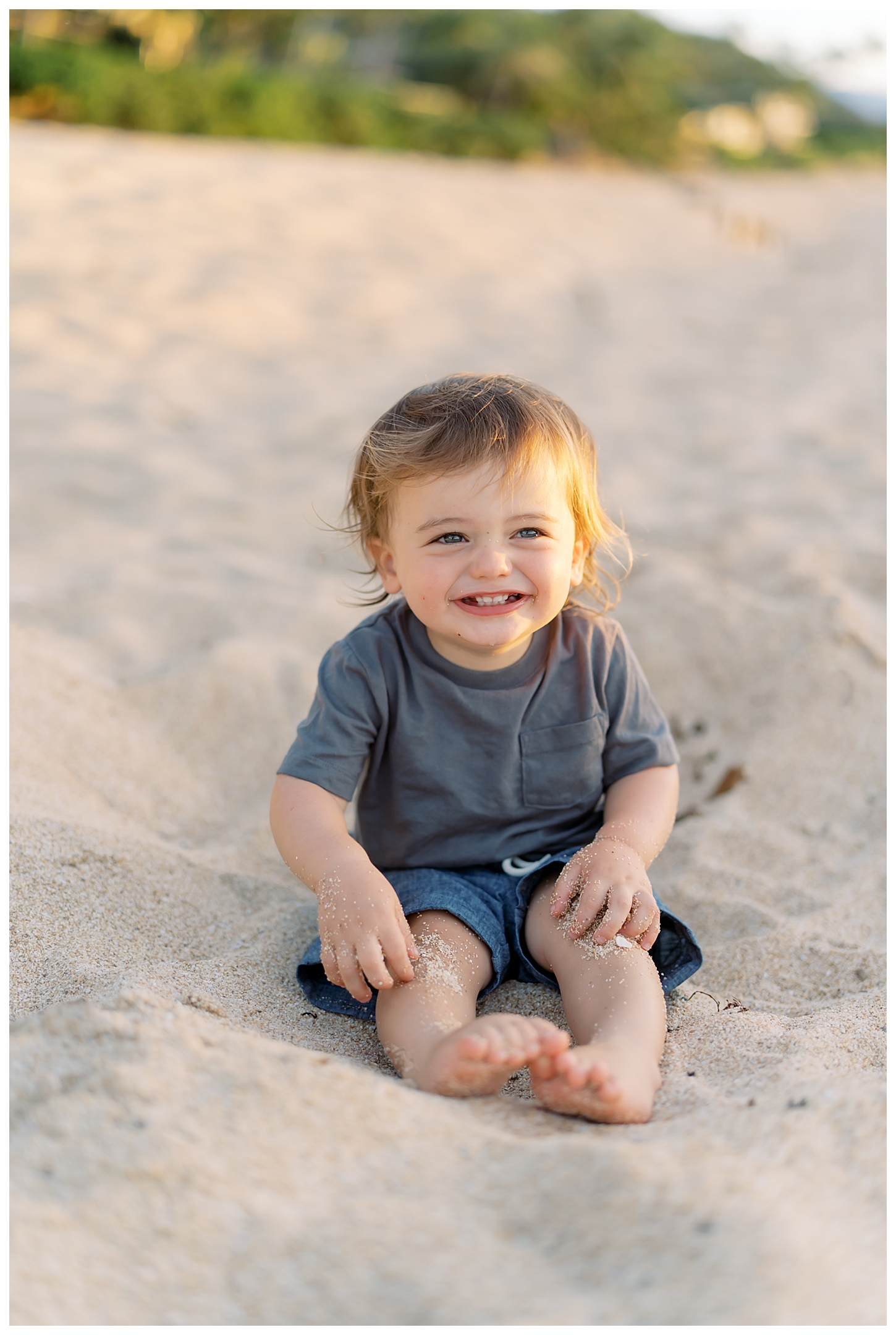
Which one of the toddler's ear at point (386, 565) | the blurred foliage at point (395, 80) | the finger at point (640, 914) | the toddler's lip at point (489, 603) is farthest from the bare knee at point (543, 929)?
the blurred foliage at point (395, 80)

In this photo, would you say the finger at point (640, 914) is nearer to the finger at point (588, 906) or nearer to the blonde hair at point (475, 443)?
the finger at point (588, 906)

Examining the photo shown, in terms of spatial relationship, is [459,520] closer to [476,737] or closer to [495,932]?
[476,737]

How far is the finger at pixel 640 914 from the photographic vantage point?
160cm

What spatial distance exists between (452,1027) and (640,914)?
343 mm

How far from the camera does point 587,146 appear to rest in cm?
2550

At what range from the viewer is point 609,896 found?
1604 millimetres

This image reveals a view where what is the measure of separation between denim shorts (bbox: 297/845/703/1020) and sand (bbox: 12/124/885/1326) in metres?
0.05

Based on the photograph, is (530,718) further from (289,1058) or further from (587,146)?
(587,146)

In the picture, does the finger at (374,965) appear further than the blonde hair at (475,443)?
No

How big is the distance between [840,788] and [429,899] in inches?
45.2

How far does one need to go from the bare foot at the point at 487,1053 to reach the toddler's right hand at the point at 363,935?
18cm

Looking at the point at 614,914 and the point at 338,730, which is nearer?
the point at 614,914

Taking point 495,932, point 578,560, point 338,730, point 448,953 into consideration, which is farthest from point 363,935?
point 578,560

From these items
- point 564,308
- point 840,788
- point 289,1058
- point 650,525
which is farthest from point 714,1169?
point 564,308
